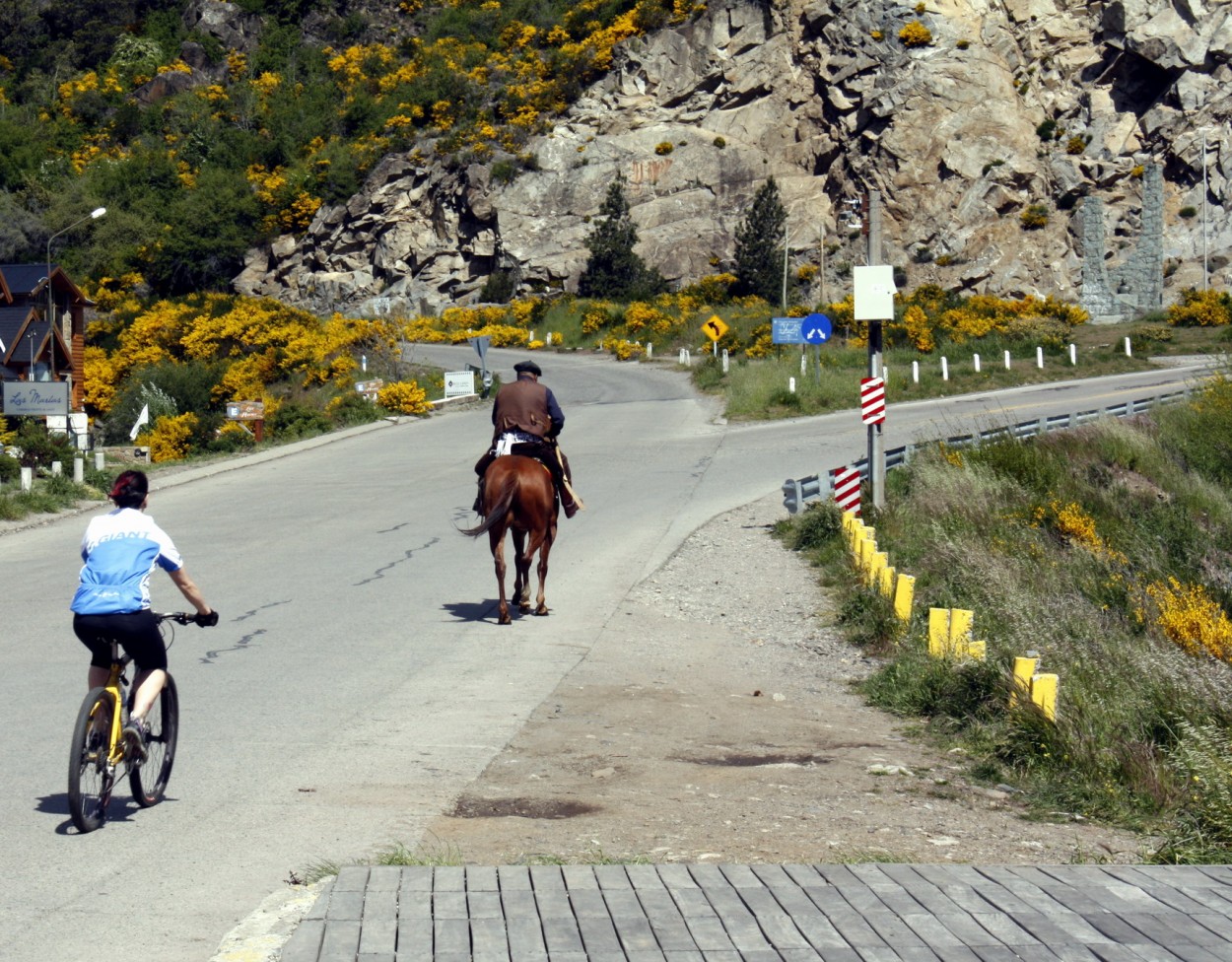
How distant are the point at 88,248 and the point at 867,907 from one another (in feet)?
301

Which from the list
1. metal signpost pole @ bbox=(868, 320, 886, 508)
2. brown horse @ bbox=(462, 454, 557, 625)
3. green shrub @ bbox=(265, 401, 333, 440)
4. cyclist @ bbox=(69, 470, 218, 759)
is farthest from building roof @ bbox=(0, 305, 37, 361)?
cyclist @ bbox=(69, 470, 218, 759)

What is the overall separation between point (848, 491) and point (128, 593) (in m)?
14.3

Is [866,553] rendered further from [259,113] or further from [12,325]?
[259,113]

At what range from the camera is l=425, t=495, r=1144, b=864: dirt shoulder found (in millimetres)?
6977

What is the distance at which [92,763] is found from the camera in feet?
23.0

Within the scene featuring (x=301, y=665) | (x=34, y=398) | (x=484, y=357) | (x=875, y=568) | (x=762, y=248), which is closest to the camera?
(x=301, y=665)

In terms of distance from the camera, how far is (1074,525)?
2125cm

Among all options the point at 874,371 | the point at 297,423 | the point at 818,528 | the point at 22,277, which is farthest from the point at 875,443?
the point at 22,277

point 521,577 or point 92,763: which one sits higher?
point 92,763

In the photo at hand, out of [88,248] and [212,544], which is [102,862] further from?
[88,248]

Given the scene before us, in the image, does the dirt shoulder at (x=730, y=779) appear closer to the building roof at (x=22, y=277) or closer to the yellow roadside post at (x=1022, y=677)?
the yellow roadside post at (x=1022, y=677)

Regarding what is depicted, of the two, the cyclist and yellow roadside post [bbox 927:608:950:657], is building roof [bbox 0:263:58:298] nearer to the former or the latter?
yellow roadside post [bbox 927:608:950:657]

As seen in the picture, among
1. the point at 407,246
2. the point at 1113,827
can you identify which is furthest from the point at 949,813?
the point at 407,246

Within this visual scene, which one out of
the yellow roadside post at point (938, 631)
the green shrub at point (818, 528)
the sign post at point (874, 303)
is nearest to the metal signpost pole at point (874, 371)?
the sign post at point (874, 303)
